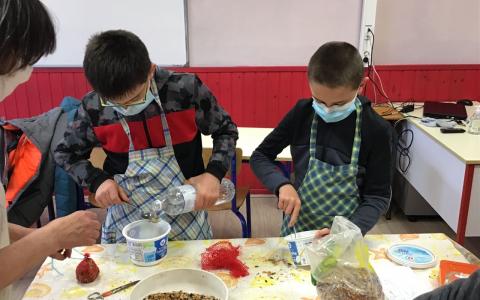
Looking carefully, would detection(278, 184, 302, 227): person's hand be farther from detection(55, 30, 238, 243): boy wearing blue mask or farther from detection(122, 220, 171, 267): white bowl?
detection(122, 220, 171, 267): white bowl

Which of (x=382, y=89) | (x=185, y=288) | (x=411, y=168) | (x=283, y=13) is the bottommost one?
(x=411, y=168)

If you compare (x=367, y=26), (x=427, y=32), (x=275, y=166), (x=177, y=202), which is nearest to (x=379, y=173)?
(x=275, y=166)

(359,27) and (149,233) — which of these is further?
(359,27)

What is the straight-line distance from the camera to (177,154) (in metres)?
1.51

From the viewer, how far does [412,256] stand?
1.32 m

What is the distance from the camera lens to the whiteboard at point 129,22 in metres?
3.21

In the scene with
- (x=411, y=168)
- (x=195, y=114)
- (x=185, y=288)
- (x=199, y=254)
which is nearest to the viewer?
(x=185, y=288)

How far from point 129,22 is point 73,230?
252cm

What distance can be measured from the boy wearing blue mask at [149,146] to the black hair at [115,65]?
0.18 ft

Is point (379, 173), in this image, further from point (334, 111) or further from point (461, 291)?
point (461, 291)

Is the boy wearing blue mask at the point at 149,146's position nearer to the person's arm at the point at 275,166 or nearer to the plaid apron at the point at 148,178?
the plaid apron at the point at 148,178

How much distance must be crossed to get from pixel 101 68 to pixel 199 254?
63cm

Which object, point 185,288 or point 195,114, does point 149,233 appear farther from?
point 195,114

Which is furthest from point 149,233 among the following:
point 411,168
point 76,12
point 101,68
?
point 76,12
